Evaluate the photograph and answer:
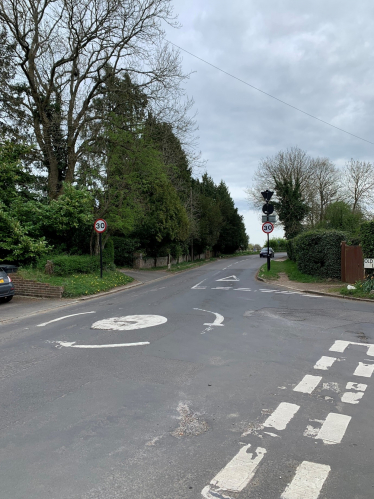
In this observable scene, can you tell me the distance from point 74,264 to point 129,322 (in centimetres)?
938

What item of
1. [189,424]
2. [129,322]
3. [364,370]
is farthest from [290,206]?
[189,424]

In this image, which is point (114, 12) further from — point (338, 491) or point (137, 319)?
point (338, 491)

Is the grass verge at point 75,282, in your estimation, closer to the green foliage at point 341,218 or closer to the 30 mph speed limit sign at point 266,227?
the 30 mph speed limit sign at point 266,227

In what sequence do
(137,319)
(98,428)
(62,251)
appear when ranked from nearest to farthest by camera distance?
(98,428)
(137,319)
(62,251)

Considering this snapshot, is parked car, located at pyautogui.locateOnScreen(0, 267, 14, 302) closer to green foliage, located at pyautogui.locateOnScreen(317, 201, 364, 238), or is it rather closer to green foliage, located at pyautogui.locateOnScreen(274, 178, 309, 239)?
green foliage, located at pyautogui.locateOnScreen(317, 201, 364, 238)

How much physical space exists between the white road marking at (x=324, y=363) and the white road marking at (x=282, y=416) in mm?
1603

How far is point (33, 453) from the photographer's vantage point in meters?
3.45

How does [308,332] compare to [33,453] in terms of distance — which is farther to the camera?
[308,332]

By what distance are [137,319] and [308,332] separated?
4.17 metres

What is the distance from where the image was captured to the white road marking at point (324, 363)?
19.0ft

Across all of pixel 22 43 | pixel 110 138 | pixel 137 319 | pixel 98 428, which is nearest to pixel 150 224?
pixel 110 138

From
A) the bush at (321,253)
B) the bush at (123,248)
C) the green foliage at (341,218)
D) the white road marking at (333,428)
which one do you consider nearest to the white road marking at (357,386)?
the white road marking at (333,428)

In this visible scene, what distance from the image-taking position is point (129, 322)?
932 centimetres

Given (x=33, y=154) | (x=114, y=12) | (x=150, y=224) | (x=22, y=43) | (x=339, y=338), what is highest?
(x=114, y=12)
